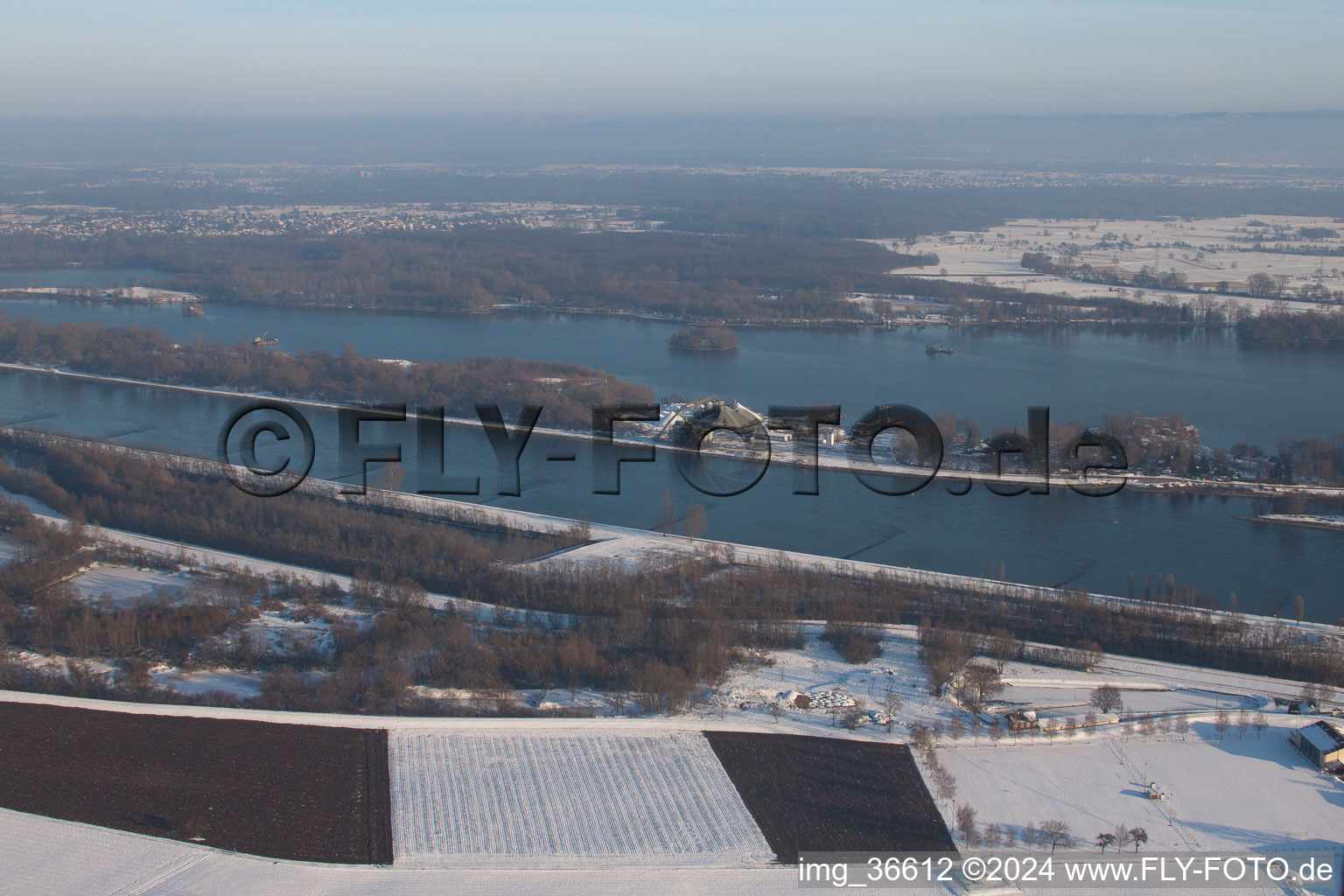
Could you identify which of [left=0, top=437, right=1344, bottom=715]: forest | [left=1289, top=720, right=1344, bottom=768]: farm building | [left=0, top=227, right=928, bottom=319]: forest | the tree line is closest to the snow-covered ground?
[left=0, top=437, right=1344, bottom=715]: forest

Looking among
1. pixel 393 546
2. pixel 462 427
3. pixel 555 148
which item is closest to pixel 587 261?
pixel 462 427

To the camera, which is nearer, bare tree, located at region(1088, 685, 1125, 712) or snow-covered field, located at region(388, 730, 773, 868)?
snow-covered field, located at region(388, 730, 773, 868)

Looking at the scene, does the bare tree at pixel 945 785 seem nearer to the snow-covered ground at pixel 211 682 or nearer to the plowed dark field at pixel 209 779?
the plowed dark field at pixel 209 779

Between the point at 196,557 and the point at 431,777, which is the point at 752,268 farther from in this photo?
the point at 431,777

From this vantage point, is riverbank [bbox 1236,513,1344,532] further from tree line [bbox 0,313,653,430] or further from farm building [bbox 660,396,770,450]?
tree line [bbox 0,313,653,430]

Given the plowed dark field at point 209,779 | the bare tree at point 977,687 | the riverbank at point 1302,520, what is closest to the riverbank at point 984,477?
the riverbank at point 1302,520

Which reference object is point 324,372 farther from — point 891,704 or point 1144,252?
point 1144,252
